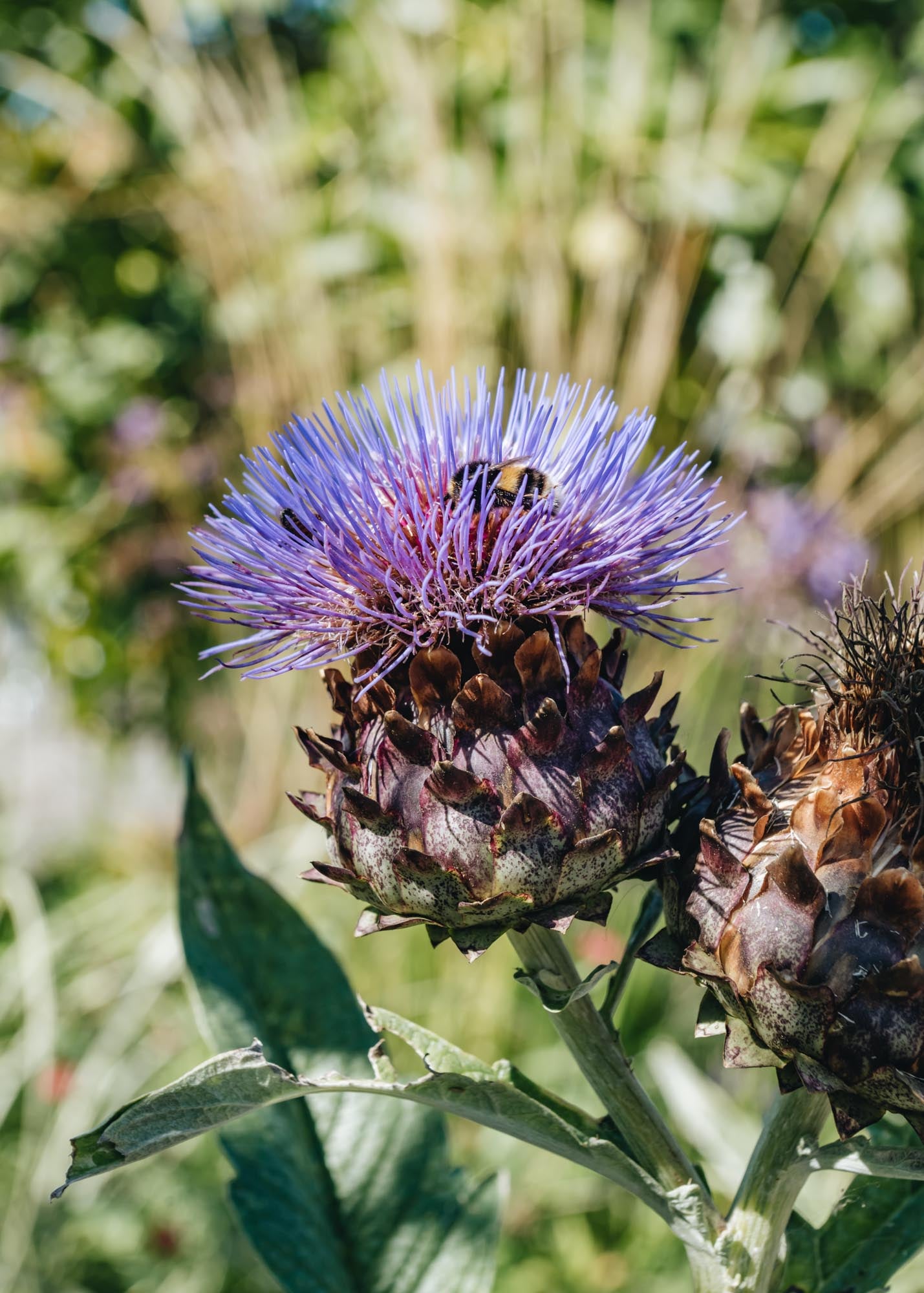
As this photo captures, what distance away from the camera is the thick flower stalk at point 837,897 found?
591 millimetres

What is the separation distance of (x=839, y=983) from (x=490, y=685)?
0.27m

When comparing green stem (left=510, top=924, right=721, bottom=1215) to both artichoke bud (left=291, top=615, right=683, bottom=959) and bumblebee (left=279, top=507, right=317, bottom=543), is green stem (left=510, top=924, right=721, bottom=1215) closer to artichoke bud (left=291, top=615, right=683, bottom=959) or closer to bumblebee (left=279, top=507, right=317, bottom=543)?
artichoke bud (left=291, top=615, right=683, bottom=959)

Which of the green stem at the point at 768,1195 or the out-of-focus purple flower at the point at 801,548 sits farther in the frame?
the out-of-focus purple flower at the point at 801,548

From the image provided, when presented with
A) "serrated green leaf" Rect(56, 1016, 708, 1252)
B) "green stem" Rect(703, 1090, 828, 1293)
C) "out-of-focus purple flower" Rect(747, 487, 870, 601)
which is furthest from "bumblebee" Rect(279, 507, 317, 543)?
"out-of-focus purple flower" Rect(747, 487, 870, 601)

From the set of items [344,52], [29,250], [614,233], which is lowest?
[614,233]

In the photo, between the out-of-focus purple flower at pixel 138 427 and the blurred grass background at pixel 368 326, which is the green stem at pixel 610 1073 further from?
the out-of-focus purple flower at pixel 138 427

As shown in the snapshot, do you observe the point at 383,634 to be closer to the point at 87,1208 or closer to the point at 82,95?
the point at 87,1208

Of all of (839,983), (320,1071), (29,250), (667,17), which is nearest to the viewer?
(839,983)

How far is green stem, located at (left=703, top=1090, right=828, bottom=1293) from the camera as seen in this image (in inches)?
26.0

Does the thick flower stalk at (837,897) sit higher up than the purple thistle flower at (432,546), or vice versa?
the purple thistle flower at (432,546)

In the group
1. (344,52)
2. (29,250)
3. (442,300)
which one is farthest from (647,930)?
(29,250)

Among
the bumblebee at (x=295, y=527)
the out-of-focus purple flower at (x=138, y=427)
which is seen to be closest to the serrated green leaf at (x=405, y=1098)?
the bumblebee at (x=295, y=527)

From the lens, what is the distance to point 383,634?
2.51ft

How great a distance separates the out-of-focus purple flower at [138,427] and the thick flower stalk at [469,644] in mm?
2294
